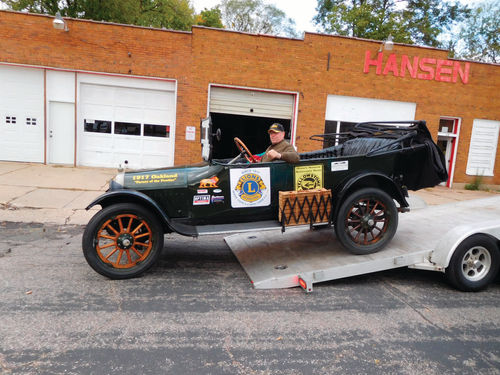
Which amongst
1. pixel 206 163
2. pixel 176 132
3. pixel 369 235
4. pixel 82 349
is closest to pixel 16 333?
pixel 82 349

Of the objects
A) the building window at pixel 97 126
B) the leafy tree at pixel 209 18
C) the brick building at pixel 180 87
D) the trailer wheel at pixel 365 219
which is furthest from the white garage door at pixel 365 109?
the leafy tree at pixel 209 18

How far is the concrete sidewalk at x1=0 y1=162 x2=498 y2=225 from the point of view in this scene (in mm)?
6902

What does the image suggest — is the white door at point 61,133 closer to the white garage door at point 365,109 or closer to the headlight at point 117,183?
the white garage door at point 365,109

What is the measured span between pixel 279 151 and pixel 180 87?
30.1 feet

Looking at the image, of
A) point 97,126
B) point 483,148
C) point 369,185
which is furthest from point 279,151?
point 483,148

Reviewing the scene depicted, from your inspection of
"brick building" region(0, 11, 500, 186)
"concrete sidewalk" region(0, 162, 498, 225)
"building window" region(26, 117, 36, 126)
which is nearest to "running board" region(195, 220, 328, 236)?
"concrete sidewalk" region(0, 162, 498, 225)

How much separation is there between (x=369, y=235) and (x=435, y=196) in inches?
338

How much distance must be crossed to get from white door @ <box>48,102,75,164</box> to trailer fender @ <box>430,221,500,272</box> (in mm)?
12557

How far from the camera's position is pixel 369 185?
15.1 ft

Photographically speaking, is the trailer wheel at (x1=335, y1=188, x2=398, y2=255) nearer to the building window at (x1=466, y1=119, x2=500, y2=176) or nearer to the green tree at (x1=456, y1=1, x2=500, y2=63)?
the building window at (x1=466, y1=119, x2=500, y2=176)

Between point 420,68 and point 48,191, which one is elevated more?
point 420,68

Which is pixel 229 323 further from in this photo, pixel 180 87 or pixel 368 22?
pixel 368 22

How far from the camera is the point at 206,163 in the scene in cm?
426

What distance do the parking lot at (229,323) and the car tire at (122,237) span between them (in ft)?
0.54
